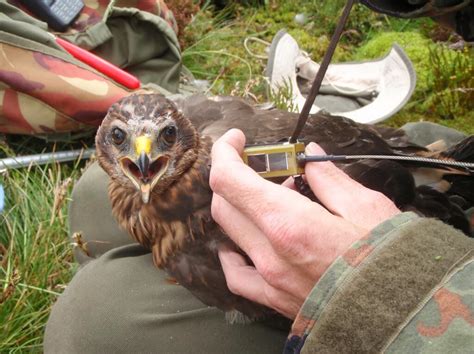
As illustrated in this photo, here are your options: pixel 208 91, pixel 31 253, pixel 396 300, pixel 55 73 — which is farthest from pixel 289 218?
pixel 208 91

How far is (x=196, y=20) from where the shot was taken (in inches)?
193

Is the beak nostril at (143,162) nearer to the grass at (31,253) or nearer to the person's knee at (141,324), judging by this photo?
the person's knee at (141,324)

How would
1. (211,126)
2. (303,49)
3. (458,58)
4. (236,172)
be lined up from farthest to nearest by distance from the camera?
(303,49) < (458,58) < (211,126) < (236,172)

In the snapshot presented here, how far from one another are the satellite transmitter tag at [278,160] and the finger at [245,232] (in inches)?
4.8

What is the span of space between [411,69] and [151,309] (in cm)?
A: 277

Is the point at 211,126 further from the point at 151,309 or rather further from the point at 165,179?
the point at 151,309

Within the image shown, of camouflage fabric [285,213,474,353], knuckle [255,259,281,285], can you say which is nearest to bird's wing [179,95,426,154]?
knuckle [255,259,281,285]

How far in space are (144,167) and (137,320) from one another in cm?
53

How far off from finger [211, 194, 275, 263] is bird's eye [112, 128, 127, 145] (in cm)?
61

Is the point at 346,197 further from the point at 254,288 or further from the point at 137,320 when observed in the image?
the point at 137,320

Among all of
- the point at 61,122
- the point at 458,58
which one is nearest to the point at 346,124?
the point at 61,122

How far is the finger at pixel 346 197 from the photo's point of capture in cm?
134

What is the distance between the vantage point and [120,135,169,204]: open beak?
1937 mm

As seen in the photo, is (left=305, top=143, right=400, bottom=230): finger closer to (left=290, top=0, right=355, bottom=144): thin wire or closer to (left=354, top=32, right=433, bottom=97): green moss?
(left=290, top=0, right=355, bottom=144): thin wire
